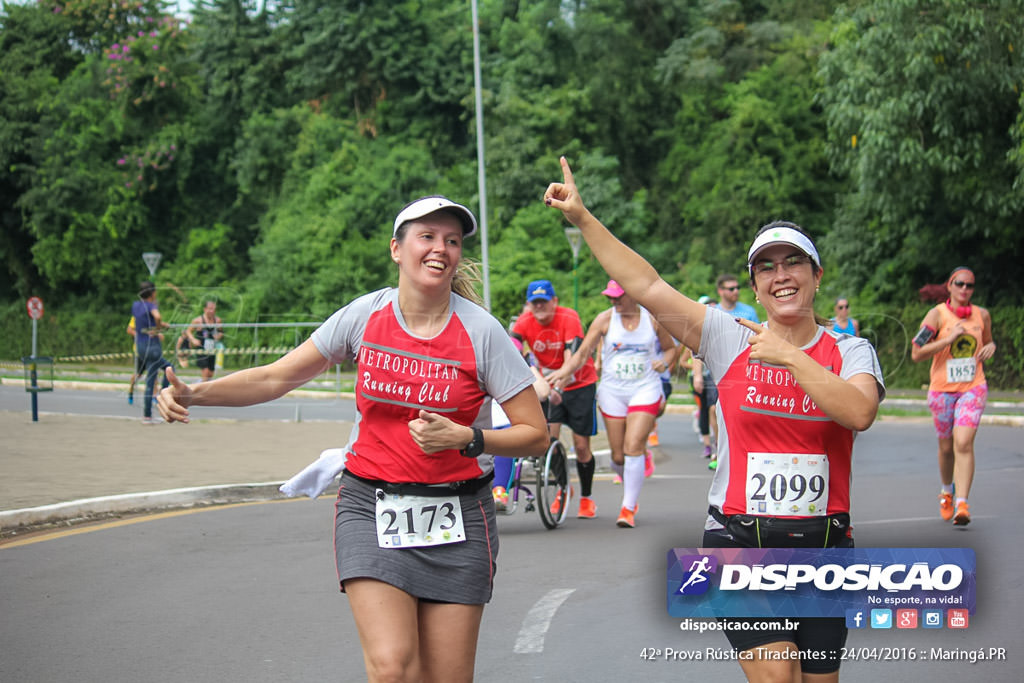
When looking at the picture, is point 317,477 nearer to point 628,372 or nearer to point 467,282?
point 467,282

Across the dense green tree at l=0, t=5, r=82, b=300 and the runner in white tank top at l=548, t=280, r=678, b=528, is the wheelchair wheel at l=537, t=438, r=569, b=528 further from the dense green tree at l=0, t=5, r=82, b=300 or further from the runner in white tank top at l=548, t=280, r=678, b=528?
the dense green tree at l=0, t=5, r=82, b=300

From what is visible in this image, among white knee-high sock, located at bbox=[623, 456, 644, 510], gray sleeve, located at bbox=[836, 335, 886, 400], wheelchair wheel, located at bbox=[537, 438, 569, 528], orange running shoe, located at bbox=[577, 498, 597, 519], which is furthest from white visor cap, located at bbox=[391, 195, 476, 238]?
orange running shoe, located at bbox=[577, 498, 597, 519]

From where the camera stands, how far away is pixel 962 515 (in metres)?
8.90

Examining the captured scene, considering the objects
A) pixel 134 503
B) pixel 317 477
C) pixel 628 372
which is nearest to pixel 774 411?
pixel 317 477

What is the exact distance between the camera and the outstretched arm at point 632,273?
3.49 metres

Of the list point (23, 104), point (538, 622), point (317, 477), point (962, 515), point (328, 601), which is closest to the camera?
point (317, 477)

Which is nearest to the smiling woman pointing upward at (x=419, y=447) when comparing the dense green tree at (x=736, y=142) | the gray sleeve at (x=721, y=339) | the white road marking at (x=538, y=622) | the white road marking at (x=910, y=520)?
the gray sleeve at (x=721, y=339)

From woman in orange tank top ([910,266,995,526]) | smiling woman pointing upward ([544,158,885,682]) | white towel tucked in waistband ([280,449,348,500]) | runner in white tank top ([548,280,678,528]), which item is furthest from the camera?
runner in white tank top ([548,280,678,528])

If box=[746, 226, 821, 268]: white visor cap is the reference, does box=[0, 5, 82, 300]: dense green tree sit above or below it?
above

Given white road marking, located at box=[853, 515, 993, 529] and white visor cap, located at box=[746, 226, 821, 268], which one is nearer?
white visor cap, located at box=[746, 226, 821, 268]

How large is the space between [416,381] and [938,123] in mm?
23902

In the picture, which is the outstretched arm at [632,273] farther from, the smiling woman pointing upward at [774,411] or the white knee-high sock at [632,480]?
the white knee-high sock at [632,480]

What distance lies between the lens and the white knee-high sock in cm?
956

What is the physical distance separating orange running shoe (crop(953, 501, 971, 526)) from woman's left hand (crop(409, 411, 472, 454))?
259 inches
